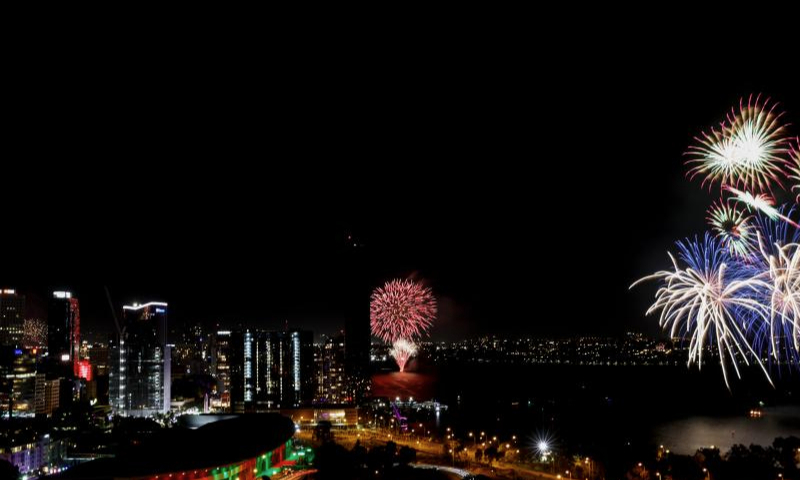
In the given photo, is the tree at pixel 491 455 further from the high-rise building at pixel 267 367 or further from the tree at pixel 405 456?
the high-rise building at pixel 267 367

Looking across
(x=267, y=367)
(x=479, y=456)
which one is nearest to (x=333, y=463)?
(x=479, y=456)

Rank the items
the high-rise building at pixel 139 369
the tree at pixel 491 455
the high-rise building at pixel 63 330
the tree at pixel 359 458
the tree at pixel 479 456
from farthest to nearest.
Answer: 1. the high-rise building at pixel 63 330
2. the high-rise building at pixel 139 369
3. the tree at pixel 479 456
4. the tree at pixel 491 455
5. the tree at pixel 359 458

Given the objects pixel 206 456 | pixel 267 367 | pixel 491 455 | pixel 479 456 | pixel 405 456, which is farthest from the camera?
pixel 267 367

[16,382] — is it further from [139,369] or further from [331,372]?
[331,372]

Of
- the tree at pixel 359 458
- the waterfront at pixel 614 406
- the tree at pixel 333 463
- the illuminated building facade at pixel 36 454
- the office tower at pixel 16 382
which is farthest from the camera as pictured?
the office tower at pixel 16 382

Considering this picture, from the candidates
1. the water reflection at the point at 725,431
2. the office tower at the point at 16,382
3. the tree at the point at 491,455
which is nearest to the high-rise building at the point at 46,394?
the office tower at the point at 16,382

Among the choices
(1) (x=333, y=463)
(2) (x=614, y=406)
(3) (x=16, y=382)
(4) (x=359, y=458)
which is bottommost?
(2) (x=614, y=406)
